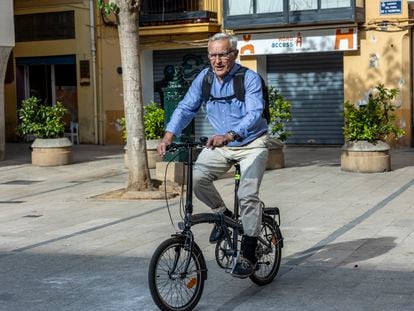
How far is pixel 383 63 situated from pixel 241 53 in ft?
11.8

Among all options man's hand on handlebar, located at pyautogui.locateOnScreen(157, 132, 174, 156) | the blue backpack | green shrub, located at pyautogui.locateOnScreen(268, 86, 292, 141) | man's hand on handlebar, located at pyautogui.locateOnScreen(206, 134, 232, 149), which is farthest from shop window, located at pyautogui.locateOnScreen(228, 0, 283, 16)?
man's hand on handlebar, located at pyautogui.locateOnScreen(206, 134, 232, 149)

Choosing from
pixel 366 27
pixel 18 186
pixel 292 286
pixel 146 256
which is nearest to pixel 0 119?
pixel 18 186

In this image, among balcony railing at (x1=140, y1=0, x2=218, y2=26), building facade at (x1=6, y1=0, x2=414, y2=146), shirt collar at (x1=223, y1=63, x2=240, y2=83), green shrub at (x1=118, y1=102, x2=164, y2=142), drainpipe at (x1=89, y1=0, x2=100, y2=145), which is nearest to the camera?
shirt collar at (x1=223, y1=63, x2=240, y2=83)

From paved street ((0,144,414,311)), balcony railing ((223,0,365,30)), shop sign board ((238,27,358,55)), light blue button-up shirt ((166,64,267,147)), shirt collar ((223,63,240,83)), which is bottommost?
paved street ((0,144,414,311))

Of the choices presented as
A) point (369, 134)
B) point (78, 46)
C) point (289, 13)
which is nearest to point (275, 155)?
point (369, 134)

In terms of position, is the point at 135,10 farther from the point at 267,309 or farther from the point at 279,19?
the point at 279,19

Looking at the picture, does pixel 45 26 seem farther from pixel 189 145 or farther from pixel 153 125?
pixel 189 145

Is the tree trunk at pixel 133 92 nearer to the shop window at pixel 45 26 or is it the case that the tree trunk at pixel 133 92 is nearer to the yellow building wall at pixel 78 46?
the yellow building wall at pixel 78 46

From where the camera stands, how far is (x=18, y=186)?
552 inches

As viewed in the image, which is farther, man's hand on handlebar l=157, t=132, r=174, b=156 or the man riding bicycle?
the man riding bicycle

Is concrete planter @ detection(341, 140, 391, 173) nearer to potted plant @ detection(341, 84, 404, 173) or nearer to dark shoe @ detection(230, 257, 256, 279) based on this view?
potted plant @ detection(341, 84, 404, 173)

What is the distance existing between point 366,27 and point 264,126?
14263 millimetres

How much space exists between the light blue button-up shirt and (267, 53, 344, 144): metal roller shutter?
49.1 feet

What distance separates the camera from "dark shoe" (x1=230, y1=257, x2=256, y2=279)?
19.5 ft
